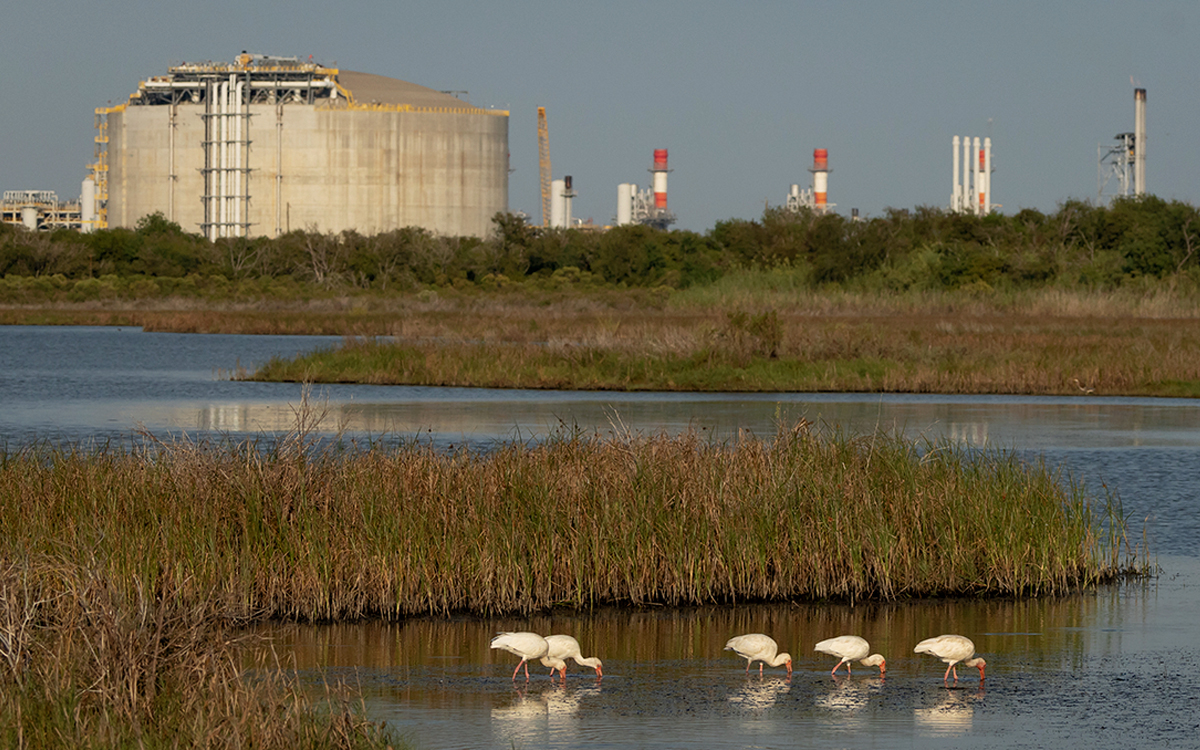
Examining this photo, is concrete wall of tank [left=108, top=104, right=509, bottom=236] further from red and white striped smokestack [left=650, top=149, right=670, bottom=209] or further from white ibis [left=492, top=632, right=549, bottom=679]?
white ibis [left=492, top=632, right=549, bottom=679]

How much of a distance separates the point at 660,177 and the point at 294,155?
7141cm

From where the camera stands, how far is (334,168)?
108250mm

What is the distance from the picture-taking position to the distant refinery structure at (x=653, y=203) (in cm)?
16975

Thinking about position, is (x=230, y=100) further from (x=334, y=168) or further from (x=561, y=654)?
(x=561, y=654)

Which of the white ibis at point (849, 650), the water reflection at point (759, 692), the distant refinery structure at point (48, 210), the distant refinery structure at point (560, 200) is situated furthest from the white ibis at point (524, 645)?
the distant refinery structure at point (560, 200)

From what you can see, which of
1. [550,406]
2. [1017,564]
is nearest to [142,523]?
[1017,564]

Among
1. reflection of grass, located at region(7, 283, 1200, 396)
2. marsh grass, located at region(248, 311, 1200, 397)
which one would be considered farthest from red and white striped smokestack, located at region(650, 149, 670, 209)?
marsh grass, located at region(248, 311, 1200, 397)

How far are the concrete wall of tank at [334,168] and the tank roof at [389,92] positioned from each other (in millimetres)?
5146

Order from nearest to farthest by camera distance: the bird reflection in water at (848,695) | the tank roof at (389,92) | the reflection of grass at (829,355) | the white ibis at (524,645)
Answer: the bird reflection in water at (848,695) → the white ibis at (524,645) → the reflection of grass at (829,355) → the tank roof at (389,92)

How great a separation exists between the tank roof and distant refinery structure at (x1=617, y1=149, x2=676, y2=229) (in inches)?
2054

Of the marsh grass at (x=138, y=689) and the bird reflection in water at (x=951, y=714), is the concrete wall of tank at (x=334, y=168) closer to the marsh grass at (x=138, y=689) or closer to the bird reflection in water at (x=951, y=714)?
the bird reflection in water at (x=951, y=714)

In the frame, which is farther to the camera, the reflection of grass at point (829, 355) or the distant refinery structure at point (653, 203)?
the distant refinery structure at point (653, 203)

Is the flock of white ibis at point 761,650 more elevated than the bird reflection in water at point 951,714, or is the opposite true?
the flock of white ibis at point 761,650

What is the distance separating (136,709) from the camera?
27.8ft
